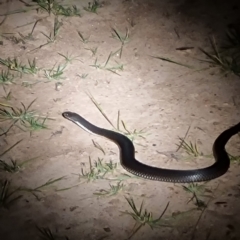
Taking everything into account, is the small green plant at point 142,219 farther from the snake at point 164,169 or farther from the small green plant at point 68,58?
the small green plant at point 68,58

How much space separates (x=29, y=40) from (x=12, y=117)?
1.49 metres

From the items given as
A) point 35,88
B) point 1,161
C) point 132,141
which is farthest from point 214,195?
point 35,88

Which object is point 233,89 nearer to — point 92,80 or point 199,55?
point 199,55

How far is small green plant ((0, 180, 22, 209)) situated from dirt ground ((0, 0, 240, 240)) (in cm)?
5

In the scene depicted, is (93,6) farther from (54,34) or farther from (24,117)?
(24,117)

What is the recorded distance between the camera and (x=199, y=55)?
554cm

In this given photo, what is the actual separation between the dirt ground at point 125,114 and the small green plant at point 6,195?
0.05m

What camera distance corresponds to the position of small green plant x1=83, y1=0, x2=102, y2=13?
6191mm

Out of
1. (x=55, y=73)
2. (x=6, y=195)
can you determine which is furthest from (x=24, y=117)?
(x=6, y=195)

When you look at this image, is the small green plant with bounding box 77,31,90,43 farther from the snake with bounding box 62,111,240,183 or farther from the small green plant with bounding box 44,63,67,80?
the snake with bounding box 62,111,240,183

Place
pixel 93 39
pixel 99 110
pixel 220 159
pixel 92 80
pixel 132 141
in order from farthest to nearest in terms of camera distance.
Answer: pixel 93 39
pixel 92 80
pixel 99 110
pixel 132 141
pixel 220 159

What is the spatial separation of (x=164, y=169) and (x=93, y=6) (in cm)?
300

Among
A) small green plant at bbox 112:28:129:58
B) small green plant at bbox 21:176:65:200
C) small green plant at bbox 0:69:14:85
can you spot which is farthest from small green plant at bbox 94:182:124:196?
small green plant at bbox 112:28:129:58

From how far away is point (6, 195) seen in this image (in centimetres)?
387
